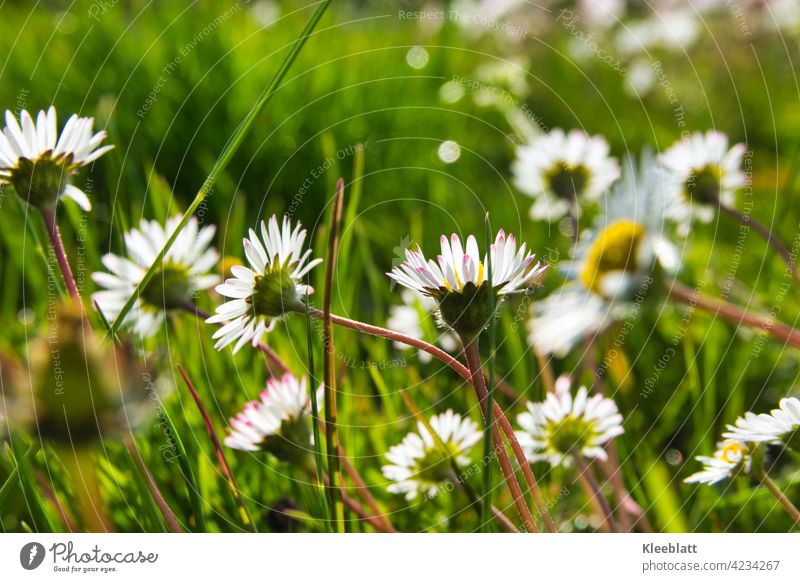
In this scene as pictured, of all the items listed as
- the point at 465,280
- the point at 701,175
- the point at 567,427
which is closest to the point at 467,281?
the point at 465,280

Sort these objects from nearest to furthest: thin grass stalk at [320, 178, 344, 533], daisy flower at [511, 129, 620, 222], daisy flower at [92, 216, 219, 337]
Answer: thin grass stalk at [320, 178, 344, 533], daisy flower at [92, 216, 219, 337], daisy flower at [511, 129, 620, 222]

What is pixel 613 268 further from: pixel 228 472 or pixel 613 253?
pixel 228 472

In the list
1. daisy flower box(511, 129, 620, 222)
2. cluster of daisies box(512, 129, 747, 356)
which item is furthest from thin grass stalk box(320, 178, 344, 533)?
daisy flower box(511, 129, 620, 222)

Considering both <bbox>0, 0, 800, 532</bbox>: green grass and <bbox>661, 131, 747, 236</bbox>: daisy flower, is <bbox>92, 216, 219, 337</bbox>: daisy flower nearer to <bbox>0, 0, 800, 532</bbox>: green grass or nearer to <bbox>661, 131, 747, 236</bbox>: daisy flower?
<bbox>0, 0, 800, 532</bbox>: green grass

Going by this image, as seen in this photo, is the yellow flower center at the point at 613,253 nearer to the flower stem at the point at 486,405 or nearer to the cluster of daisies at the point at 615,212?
the cluster of daisies at the point at 615,212

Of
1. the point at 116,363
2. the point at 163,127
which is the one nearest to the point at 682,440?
the point at 116,363

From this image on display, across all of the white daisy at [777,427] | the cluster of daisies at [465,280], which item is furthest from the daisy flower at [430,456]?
the white daisy at [777,427]
